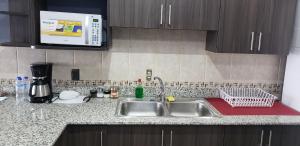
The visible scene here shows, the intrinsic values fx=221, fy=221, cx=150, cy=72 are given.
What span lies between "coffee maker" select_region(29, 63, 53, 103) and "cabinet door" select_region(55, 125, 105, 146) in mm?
464

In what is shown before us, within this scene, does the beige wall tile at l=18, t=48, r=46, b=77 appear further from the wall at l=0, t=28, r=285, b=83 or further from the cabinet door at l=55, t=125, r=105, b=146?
the cabinet door at l=55, t=125, r=105, b=146

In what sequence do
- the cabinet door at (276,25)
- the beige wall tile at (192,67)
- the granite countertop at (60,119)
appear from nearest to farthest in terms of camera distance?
the granite countertop at (60,119)
the cabinet door at (276,25)
the beige wall tile at (192,67)

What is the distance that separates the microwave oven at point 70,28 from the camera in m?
1.68

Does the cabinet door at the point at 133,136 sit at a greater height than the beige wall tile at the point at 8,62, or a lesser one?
lesser

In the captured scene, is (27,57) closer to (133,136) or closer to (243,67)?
(133,136)

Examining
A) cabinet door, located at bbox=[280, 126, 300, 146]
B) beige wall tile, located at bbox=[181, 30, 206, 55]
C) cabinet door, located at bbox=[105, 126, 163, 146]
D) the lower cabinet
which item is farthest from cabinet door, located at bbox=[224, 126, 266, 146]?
beige wall tile, located at bbox=[181, 30, 206, 55]

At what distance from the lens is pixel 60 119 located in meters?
1.51

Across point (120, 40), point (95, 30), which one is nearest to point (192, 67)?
point (120, 40)

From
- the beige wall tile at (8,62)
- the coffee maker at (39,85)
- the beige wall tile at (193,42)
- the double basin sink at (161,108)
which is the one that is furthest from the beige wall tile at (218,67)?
the beige wall tile at (8,62)

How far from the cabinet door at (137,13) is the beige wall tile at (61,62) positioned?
60 cm

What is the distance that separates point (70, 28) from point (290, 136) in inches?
74.5

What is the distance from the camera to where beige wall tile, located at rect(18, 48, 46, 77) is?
1.98 m

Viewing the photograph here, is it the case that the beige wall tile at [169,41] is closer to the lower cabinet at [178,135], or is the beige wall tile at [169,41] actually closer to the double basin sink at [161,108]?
the double basin sink at [161,108]

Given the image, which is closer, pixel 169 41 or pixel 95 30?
pixel 95 30
